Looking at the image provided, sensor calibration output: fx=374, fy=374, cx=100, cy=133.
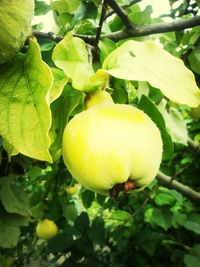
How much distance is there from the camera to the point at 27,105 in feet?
1.71

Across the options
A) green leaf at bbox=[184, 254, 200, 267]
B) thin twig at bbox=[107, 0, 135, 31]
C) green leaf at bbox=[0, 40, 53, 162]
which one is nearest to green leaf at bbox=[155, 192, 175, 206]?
green leaf at bbox=[184, 254, 200, 267]

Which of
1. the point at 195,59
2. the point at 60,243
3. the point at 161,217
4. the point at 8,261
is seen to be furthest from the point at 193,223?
the point at 8,261

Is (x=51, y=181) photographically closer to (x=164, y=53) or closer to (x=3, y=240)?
(x=3, y=240)

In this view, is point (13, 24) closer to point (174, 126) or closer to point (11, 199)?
point (174, 126)

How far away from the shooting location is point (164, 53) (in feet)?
2.00

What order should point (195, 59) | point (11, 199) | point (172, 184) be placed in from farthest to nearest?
point (172, 184), point (11, 199), point (195, 59)

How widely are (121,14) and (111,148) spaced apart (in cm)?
48

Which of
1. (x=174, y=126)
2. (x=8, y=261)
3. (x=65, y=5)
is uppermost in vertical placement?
(x=65, y=5)

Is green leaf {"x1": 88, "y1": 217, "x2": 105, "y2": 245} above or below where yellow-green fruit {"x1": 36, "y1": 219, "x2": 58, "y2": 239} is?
above

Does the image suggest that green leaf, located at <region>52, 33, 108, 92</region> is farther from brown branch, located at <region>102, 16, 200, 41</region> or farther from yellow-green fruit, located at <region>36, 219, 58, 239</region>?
yellow-green fruit, located at <region>36, 219, 58, 239</region>

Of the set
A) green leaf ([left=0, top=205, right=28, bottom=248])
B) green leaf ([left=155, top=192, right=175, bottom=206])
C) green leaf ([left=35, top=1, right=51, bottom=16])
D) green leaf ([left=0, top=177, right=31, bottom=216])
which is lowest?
green leaf ([left=155, top=192, right=175, bottom=206])

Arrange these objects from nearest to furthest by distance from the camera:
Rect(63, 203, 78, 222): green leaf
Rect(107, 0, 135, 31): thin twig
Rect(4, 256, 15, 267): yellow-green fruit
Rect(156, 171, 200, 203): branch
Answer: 1. Rect(107, 0, 135, 31): thin twig
2. Rect(156, 171, 200, 203): branch
3. Rect(63, 203, 78, 222): green leaf
4. Rect(4, 256, 15, 267): yellow-green fruit

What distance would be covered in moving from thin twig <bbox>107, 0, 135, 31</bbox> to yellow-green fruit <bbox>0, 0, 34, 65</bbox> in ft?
1.25

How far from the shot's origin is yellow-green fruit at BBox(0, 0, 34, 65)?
1.59 feet
